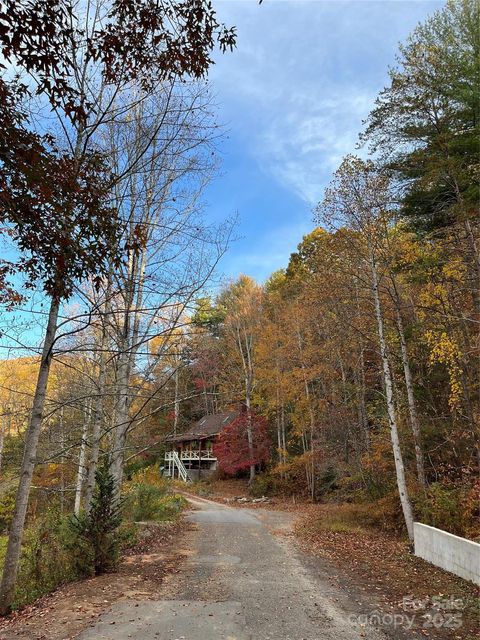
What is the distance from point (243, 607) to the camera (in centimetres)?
561

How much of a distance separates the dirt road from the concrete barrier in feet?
6.84

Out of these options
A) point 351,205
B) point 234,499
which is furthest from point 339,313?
point 234,499

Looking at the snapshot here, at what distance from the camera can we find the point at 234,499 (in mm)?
25531

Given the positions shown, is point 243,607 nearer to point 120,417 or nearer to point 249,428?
point 120,417

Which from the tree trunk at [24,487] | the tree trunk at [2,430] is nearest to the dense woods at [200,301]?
the tree trunk at [24,487]

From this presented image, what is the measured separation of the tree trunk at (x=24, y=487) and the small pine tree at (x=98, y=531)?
4.61 ft

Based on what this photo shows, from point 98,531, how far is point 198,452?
30.3 m

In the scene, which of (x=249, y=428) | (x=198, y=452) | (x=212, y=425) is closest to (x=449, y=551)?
(x=249, y=428)

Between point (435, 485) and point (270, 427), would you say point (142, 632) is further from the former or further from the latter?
point (270, 427)

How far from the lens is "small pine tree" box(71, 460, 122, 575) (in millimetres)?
7031

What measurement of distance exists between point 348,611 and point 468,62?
12.4 m

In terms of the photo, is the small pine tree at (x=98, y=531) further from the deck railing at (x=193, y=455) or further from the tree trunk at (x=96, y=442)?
the deck railing at (x=193, y=455)

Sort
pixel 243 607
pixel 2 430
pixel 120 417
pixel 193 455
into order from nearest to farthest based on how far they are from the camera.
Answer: pixel 243 607
pixel 120 417
pixel 2 430
pixel 193 455

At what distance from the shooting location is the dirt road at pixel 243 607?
15.4 ft
